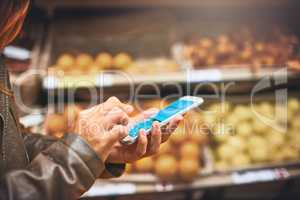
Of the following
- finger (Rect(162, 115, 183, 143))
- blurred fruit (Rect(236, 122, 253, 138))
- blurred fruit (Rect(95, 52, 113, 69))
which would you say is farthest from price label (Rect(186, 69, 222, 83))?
finger (Rect(162, 115, 183, 143))

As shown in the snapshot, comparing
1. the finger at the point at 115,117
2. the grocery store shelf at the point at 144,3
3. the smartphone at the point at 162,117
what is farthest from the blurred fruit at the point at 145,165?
the grocery store shelf at the point at 144,3

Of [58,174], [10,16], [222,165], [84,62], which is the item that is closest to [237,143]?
[222,165]

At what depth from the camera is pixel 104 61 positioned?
2.12m

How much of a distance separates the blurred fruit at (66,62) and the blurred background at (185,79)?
11 millimetres

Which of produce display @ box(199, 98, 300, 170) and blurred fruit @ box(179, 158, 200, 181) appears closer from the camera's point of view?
blurred fruit @ box(179, 158, 200, 181)

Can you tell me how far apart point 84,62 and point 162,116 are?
3.84ft

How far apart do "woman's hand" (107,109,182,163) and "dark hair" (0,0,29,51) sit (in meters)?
0.44

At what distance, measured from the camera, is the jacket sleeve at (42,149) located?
3.62 ft

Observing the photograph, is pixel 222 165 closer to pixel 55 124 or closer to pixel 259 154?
pixel 259 154

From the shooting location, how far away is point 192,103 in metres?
→ 1.12

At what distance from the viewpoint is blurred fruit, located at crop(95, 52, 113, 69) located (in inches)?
82.9

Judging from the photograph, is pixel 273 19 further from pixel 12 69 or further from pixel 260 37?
pixel 12 69

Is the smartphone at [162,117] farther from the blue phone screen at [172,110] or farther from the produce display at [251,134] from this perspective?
the produce display at [251,134]

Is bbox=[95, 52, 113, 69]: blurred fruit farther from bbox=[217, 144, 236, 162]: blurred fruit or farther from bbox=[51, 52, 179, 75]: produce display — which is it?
bbox=[217, 144, 236, 162]: blurred fruit
